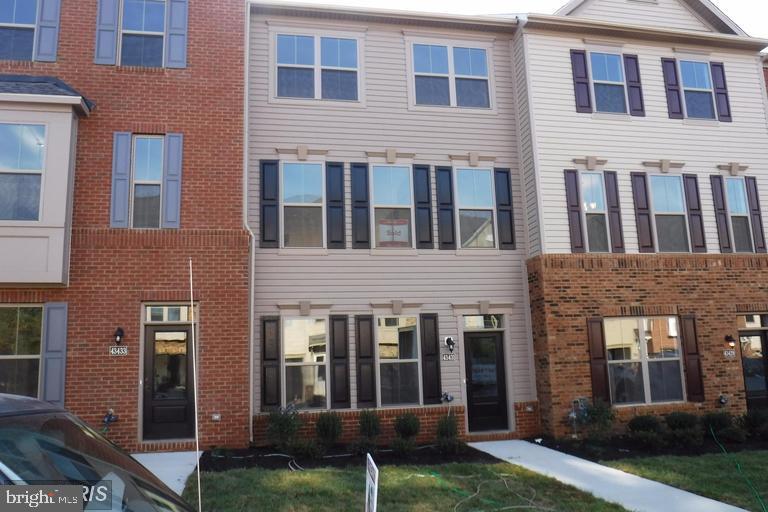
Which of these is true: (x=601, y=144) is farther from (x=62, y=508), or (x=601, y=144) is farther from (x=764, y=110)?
(x=62, y=508)

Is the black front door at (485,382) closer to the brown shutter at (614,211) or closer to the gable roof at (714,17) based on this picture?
the brown shutter at (614,211)

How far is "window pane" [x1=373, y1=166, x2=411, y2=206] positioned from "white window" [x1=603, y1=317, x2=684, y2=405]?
483cm

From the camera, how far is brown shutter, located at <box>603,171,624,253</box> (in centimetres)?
1205

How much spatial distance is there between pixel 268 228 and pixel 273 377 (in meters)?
2.82

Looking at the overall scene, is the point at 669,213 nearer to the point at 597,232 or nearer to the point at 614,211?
the point at 614,211

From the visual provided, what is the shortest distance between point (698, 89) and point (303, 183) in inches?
367

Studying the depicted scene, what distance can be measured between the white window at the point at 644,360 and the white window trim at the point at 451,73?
5288 mm

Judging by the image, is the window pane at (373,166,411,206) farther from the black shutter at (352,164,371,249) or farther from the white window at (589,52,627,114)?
the white window at (589,52,627,114)

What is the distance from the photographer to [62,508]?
1960 millimetres

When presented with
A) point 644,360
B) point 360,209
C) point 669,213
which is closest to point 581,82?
point 669,213

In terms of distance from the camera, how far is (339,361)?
36.1 feet

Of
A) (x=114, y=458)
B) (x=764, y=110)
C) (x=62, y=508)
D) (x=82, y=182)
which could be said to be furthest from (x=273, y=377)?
(x=764, y=110)

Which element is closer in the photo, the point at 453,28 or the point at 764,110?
the point at 453,28

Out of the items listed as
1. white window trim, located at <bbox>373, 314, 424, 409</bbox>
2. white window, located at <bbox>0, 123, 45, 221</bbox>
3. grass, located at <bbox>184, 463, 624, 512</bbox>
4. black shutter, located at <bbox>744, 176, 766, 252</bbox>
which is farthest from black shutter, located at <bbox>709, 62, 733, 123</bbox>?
white window, located at <bbox>0, 123, 45, 221</bbox>
